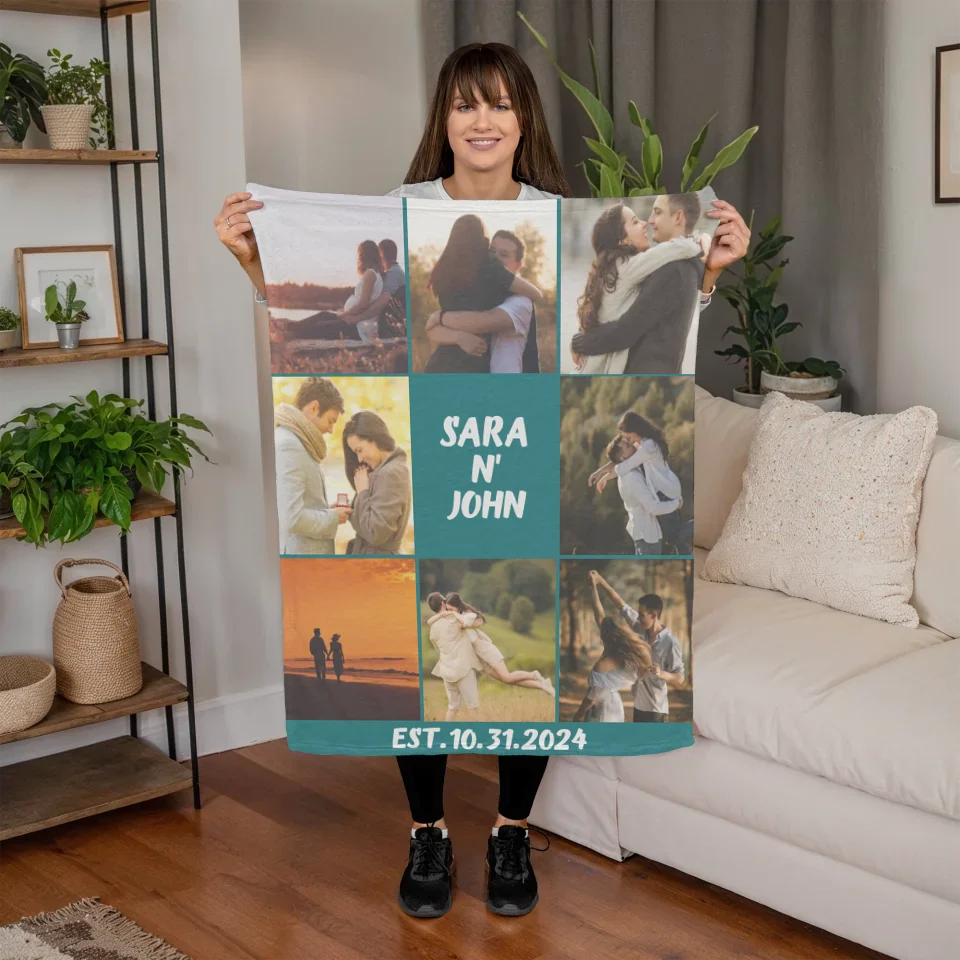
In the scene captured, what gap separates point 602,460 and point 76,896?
49.8 inches

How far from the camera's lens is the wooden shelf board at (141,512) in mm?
2344

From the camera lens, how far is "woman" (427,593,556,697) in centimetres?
197

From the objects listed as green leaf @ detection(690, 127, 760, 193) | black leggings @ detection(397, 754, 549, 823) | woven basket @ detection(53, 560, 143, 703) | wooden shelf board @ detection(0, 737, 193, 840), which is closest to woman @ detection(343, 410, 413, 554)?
black leggings @ detection(397, 754, 549, 823)

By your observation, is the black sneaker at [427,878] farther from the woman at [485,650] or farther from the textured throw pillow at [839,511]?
the textured throw pillow at [839,511]

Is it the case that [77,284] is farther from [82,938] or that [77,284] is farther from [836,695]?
[836,695]

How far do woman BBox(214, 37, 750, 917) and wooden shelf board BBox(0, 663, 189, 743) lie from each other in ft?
2.04

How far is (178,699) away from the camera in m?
2.59

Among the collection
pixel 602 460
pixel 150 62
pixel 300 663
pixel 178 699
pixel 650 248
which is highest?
pixel 150 62

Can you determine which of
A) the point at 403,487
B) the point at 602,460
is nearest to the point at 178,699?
the point at 403,487

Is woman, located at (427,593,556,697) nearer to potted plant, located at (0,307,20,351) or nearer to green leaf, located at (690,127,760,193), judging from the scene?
potted plant, located at (0,307,20,351)

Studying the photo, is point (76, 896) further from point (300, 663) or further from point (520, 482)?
point (520, 482)

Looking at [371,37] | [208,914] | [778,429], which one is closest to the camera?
[208,914]

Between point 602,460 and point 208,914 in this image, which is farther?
Result: point 208,914

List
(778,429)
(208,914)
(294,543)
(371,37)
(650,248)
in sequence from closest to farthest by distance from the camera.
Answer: (650,248) → (294,543) → (208,914) → (778,429) → (371,37)
